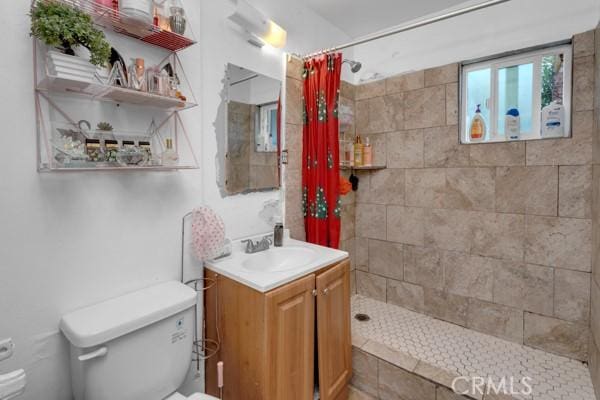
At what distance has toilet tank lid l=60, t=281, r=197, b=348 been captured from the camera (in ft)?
3.29

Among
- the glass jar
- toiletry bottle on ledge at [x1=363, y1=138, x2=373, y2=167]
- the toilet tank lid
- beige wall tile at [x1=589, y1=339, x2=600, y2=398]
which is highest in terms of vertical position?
the glass jar

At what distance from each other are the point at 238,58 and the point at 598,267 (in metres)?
2.28

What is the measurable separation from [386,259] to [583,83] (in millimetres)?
1712

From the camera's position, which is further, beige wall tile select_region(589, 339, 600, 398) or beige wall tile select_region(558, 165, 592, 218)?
beige wall tile select_region(558, 165, 592, 218)

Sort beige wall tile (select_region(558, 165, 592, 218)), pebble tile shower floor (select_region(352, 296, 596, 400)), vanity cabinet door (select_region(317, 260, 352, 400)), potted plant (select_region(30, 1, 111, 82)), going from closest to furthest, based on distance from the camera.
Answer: potted plant (select_region(30, 1, 111, 82))
vanity cabinet door (select_region(317, 260, 352, 400))
pebble tile shower floor (select_region(352, 296, 596, 400))
beige wall tile (select_region(558, 165, 592, 218))

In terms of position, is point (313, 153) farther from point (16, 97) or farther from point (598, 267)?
point (598, 267)

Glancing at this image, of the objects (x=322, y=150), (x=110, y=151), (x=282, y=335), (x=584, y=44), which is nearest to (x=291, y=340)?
(x=282, y=335)

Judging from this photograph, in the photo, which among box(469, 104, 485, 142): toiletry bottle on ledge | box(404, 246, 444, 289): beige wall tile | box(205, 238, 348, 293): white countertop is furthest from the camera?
box(404, 246, 444, 289): beige wall tile

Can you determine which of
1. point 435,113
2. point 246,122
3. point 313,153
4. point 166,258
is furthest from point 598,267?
point 166,258

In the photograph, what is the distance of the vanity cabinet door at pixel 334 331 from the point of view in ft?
5.00

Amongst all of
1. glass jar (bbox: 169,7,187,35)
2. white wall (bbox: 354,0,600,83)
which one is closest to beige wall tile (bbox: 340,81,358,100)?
white wall (bbox: 354,0,600,83)

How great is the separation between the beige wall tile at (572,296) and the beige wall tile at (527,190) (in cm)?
39

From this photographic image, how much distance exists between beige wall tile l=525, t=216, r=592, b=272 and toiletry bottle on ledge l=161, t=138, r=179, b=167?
2.15 metres

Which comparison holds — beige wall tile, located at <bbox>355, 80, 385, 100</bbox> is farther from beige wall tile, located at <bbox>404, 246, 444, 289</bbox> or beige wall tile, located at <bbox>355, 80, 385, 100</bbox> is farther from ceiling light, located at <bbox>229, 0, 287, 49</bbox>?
beige wall tile, located at <bbox>404, 246, 444, 289</bbox>
